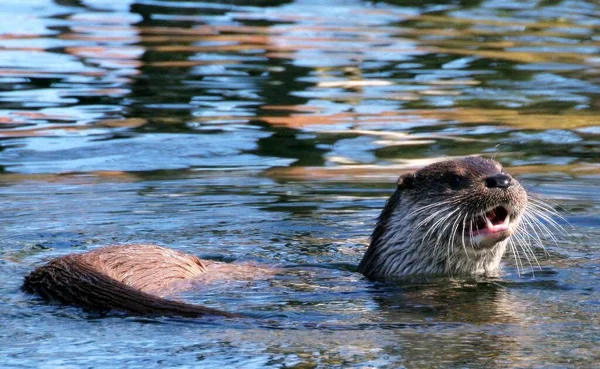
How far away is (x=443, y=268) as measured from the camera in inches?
275

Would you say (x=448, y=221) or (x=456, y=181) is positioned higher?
(x=456, y=181)

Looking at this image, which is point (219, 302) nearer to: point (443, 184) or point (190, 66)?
point (443, 184)

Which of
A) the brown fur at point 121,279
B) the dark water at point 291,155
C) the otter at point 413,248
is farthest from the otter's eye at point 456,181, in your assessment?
the brown fur at point 121,279

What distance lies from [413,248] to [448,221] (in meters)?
0.26

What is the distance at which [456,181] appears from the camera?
6.86 meters

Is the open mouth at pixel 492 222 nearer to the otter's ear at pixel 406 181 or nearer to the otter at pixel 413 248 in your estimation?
the otter at pixel 413 248

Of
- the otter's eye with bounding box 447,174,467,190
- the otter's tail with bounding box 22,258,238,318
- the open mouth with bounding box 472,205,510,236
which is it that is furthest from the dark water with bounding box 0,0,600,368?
the otter's eye with bounding box 447,174,467,190

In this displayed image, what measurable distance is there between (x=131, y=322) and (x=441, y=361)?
55.7 inches

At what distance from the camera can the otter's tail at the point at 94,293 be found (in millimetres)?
5770

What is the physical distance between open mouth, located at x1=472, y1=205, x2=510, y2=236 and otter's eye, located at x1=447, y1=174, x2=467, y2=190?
0.20 meters

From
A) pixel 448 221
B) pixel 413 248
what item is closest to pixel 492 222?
pixel 448 221

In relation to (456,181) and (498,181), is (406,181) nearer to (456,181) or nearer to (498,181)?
(456,181)

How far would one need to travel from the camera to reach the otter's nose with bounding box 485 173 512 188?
663cm

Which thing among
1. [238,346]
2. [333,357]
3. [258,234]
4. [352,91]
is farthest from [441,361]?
[352,91]
